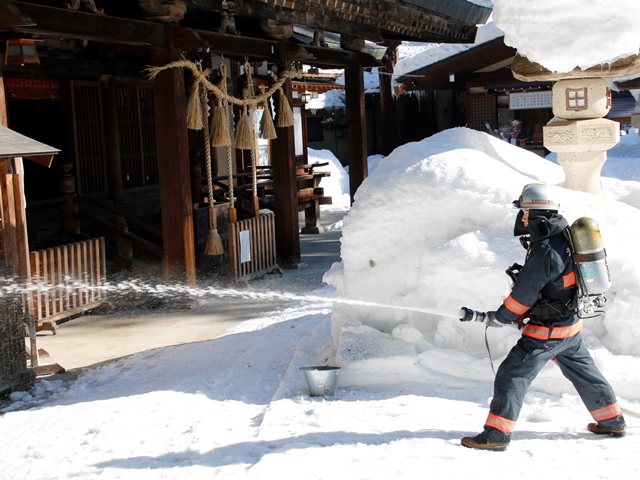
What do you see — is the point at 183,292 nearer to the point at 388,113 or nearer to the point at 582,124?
the point at 582,124

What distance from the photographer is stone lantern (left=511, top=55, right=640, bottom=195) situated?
7.24 m

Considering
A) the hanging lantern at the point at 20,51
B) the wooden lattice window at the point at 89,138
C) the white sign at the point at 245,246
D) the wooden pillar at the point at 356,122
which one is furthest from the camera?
the wooden pillar at the point at 356,122

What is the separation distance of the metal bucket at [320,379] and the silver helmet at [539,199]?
1.80 metres

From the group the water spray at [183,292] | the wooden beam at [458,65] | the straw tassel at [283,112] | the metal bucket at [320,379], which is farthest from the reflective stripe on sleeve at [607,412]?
the wooden beam at [458,65]

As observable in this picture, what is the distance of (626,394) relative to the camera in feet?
16.9

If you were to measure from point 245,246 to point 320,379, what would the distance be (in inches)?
194

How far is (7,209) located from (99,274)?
Result: 2781mm

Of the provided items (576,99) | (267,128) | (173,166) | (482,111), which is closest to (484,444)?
(576,99)

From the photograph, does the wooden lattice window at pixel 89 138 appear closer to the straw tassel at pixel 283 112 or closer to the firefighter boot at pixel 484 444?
the straw tassel at pixel 283 112

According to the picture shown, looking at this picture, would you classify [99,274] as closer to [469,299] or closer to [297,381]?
[297,381]

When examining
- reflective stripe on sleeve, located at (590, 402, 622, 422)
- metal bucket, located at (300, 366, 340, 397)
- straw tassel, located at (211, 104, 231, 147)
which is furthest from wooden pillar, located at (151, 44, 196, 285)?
reflective stripe on sleeve, located at (590, 402, 622, 422)

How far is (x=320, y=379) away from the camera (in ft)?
18.0

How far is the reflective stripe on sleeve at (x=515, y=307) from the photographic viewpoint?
4.46 meters

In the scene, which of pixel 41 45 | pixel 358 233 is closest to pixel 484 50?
pixel 41 45
